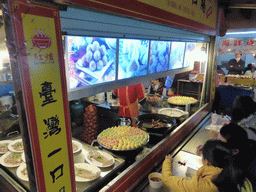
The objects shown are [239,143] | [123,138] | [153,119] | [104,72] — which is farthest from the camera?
[153,119]

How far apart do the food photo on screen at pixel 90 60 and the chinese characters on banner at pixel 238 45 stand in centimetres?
982

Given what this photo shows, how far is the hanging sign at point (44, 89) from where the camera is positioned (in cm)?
106

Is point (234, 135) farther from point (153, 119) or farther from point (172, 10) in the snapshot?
point (172, 10)

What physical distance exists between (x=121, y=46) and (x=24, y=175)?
184 centimetres

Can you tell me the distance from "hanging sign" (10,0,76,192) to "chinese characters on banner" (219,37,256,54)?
423 inches

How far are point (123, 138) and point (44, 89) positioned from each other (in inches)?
67.7

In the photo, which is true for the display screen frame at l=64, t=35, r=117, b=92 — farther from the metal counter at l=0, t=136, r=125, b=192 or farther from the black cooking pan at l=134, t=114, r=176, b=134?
the black cooking pan at l=134, t=114, r=176, b=134

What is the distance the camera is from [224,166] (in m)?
1.82

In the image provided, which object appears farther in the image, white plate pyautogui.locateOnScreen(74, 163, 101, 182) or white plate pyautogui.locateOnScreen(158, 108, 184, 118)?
white plate pyautogui.locateOnScreen(158, 108, 184, 118)

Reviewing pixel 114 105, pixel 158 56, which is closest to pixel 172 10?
pixel 158 56

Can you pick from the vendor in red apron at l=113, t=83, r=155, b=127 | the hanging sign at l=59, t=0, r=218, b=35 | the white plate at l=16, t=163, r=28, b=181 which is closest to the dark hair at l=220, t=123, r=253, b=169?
the hanging sign at l=59, t=0, r=218, b=35

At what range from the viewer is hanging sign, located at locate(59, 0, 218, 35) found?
5.37ft

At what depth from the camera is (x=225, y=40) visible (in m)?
10.0

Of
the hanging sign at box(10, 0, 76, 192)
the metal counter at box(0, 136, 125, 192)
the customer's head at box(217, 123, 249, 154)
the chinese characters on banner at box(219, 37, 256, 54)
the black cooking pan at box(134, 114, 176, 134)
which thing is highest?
the chinese characters on banner at box(219, 37, 256, 54)
